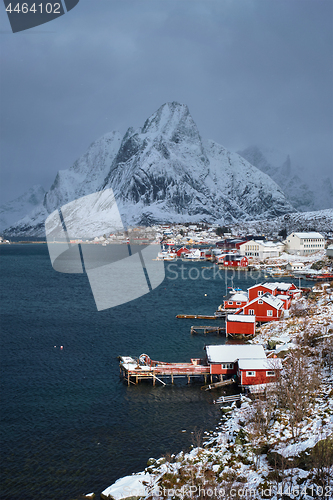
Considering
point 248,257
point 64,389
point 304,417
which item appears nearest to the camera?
point 304,417

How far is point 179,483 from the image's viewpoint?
12.3 metres

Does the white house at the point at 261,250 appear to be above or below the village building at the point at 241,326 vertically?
below

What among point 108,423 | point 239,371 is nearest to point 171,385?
point 239,371

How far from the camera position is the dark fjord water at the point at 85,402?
45.8 ft

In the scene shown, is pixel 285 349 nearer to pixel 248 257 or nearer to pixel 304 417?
pixel 304 417

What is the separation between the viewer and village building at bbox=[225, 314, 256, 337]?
28.8m

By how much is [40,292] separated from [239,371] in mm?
35272

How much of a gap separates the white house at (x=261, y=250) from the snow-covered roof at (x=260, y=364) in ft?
200

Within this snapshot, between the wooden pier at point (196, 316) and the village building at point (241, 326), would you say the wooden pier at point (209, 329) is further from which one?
the wooden pier at point (196, 316)

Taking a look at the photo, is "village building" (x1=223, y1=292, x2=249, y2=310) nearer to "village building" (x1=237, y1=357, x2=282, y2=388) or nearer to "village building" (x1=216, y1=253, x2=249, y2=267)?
"village building" (x1=237, y1=357, x2=282, y2=388)

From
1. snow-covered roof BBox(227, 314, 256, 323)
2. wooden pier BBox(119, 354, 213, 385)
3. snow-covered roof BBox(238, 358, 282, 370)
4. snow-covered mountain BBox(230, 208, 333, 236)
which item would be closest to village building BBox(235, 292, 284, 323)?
snow-covered roof BBox(227, 314, 256, 323)

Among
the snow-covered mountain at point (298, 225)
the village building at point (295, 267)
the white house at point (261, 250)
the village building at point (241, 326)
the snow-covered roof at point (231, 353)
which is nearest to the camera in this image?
the snow-covered roof at point (231, 353)

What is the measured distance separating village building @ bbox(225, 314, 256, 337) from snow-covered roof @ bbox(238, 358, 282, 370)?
797 centimetres

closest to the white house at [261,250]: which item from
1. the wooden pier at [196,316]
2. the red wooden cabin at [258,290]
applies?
the red wooden cabin at [258,290]
